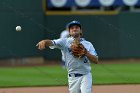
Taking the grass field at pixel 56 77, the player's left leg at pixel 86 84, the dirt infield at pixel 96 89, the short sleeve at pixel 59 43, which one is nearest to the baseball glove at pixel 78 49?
the short sleeve at pixel 59 43

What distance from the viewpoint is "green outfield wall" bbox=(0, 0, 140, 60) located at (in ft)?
74.4

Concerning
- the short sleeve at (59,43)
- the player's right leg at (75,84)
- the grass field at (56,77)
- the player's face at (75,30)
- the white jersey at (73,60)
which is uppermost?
the player's face at (75,30)

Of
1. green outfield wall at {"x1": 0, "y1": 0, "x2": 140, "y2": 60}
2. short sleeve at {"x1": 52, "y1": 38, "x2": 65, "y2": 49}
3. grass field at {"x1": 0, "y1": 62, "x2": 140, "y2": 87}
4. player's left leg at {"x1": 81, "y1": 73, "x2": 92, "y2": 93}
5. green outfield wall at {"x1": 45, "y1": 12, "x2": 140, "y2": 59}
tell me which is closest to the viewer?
player's left leg at {"x1": 81, "y1": 73, "x2": 92, "y2": 93}

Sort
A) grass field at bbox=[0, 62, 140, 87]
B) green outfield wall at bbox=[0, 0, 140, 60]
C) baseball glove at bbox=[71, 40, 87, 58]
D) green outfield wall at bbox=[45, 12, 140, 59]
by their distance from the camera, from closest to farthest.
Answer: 1. baseball glove at bbox=[71, 40, 87, 58]
2. grass field at bbox=[0, 62, 140, 87]
3. green outfield wall at bbox=[0, 0, 140, 60]
4. green outfield wall at bbox=[45, 12, 140, 59]

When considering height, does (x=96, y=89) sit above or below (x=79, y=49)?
below

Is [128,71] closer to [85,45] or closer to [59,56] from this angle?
[59,56]

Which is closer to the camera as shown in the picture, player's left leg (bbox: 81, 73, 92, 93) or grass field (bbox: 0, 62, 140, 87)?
player's left leg (bbox: 81, 73, 92, 93)

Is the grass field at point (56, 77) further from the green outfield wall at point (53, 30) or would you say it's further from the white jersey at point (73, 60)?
the white jersey at point (73, 60)

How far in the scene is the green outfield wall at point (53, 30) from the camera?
22.7 meters

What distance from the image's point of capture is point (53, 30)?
79.6 feet

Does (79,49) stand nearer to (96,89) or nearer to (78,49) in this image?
(78,49)

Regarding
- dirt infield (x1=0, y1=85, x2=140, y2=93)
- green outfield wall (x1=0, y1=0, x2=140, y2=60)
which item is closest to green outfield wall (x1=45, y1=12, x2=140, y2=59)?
green outfield wall (x1=0, y1=0, x2=140, y2=60)

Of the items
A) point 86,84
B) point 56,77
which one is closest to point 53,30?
point 56,77

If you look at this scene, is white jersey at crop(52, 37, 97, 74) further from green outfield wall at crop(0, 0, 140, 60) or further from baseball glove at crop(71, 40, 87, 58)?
green outfield wall at crop(0, 0, 140, 60)
